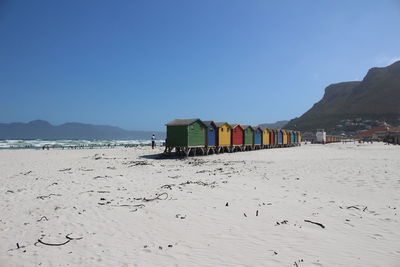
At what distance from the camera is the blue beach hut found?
2605cm

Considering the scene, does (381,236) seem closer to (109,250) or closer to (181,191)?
(109,250)

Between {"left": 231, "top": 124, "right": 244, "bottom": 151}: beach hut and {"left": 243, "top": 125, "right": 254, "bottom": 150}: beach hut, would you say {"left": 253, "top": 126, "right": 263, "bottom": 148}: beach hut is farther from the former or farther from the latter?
{"left": 231, "top": 124, "right": 244, "bottom": 151}: beach hut

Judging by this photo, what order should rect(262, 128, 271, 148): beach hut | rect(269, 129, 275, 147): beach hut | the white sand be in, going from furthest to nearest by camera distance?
1. rect(269, 129, 275, 147): beach hut
2. rect(262, 128, 271, 148): beach hut
3. the white sand

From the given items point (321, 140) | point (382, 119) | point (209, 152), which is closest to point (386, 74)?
point (382, 119)

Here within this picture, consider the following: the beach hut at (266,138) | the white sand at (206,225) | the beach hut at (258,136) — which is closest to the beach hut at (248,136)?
the beach hut at (258,136)

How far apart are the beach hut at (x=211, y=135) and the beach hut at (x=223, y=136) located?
1.62ft

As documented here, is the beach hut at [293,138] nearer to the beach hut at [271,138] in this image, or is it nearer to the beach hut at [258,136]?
the beach hut at [271,138]

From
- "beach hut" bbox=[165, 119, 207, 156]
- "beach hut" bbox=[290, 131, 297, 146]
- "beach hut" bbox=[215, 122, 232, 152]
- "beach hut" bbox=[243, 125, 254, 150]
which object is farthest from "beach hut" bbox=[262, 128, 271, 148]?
"beach hut" bbox=[165, 119, 207, 156]

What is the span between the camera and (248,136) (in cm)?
3372

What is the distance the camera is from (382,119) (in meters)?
109

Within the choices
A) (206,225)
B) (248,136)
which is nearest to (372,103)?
(248,136)

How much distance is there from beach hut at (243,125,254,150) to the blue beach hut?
21.8ft

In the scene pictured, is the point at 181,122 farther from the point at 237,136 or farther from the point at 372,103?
the point at 372,103

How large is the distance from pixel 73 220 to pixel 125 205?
1.45 m
